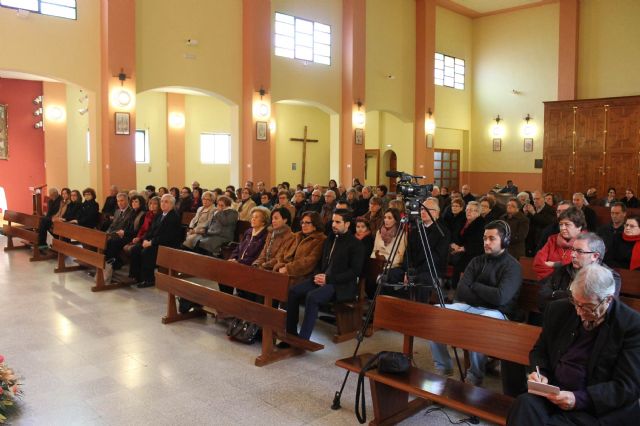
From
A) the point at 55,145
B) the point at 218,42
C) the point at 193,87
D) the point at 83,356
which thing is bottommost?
the point at 83,356

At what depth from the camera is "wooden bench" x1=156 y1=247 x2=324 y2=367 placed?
14.1 ft

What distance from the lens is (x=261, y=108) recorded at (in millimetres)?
12508

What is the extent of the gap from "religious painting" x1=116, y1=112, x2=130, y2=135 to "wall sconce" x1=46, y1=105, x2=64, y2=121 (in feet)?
12.1

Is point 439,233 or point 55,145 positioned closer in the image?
point 439,233

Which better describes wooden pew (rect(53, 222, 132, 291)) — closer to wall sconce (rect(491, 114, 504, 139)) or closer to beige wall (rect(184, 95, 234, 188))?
beige wall (rect(184, 95, 234, 188))

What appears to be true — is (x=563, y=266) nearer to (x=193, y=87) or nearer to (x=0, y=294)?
(x=0, y=294)

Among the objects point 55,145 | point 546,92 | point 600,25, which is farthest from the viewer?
point 546,92

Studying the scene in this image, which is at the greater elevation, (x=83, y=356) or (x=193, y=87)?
(x=193, y=87)

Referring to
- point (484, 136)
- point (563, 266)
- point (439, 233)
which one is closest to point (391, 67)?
point (484, 136)

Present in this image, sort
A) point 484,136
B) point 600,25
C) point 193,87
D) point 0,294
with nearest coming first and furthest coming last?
point 0,294 → point 193,87 → point 600,25 → point 484,136

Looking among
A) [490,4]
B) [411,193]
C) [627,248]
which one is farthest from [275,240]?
[490,4]

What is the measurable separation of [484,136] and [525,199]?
35.3ft

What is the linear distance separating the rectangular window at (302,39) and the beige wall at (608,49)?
739 cm

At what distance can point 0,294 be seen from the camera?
21.5 ft
